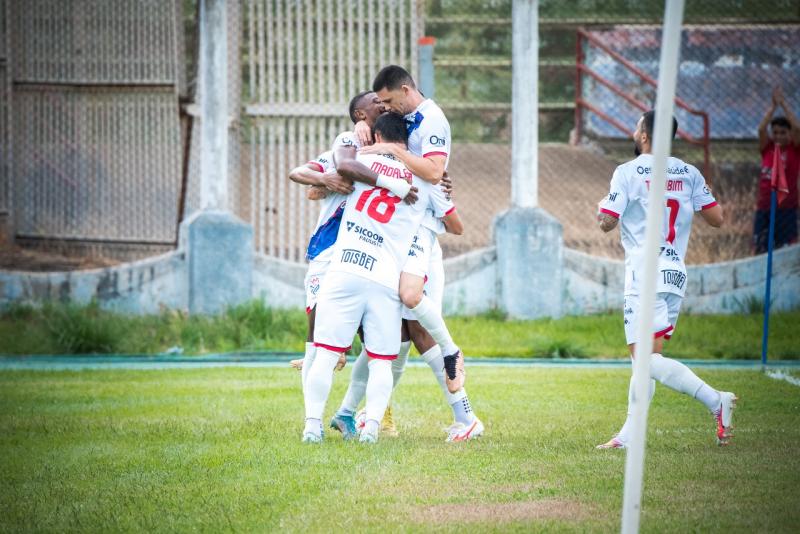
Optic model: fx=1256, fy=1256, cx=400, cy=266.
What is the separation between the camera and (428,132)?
7590 mm

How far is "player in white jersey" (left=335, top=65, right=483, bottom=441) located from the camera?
294 inches

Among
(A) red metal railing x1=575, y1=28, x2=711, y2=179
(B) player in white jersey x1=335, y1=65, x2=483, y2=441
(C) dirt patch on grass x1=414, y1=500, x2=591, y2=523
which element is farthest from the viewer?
(A) red metal railing x1=575, y1=28, x2=711, y2=179

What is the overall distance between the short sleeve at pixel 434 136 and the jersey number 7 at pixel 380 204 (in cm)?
37

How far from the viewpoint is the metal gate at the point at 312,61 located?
49.4ft

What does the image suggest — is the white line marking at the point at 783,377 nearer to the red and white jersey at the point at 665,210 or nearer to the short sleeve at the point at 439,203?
the red and white jersey at the point at 665,210

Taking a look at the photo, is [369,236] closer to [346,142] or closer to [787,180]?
[346,142]

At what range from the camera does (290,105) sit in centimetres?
1509

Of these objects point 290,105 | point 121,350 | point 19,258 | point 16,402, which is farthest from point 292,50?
point 16,402

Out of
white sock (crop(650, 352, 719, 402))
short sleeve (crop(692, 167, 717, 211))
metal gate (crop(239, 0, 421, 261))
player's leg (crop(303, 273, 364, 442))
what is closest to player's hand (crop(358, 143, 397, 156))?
player's leg (crop(303, 273, 364, 442))

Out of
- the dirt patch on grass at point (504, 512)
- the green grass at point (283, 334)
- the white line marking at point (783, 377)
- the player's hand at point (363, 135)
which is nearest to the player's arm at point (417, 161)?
the player's hand at point (363, 135)

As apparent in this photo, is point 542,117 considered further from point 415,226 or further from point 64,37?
point 415,226

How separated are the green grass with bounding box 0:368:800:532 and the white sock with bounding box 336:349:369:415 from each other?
13.6 inches

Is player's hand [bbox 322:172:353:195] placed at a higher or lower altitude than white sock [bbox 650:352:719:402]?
higher

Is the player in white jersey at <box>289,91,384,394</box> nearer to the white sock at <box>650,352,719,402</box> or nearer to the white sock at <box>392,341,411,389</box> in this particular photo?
the white sock at <box>392,341,411,389</box>
